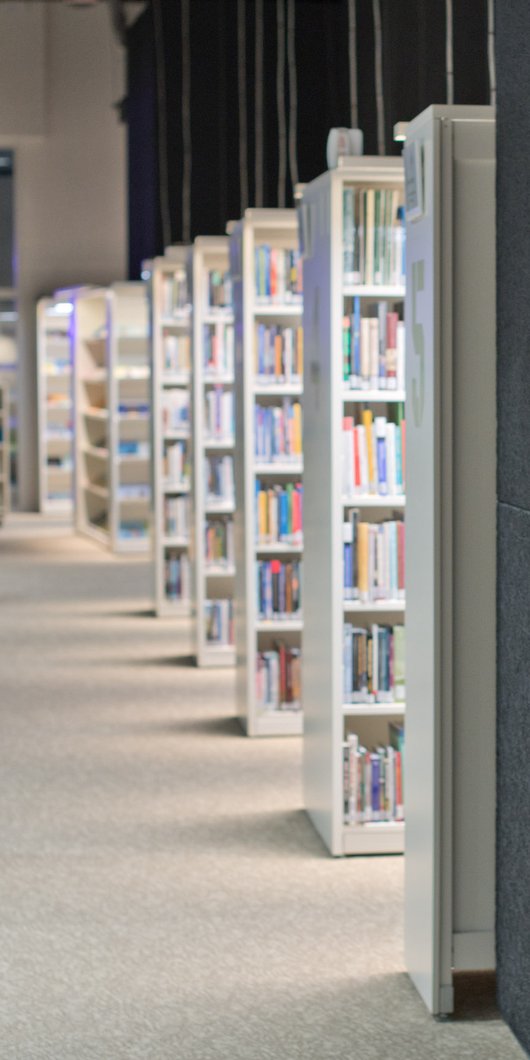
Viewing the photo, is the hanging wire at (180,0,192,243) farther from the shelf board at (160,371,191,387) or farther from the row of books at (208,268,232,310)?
the row of books at (208,268,232,310)

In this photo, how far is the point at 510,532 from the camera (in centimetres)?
407

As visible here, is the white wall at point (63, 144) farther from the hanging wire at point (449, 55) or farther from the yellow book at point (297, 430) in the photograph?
the hanging wire at point (449, 55)

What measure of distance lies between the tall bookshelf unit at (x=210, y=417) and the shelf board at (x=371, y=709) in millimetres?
3498

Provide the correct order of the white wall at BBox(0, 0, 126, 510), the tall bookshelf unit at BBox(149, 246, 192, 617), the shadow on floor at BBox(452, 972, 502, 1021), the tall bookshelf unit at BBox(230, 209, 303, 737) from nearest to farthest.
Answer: the shadow on floor at BBox(452, 972, 502, 1021), the tall bookshelf unit at BBox(230, 209, 303, 737), the tall bookshelf unit at BBox(149, 246, 192, 617), the white wall at BBox(0, 0, 126, 510)

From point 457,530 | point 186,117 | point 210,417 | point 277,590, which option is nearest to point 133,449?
point 186,117

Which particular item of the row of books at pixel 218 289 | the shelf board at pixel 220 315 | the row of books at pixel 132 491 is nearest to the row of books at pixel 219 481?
the shelf board at pixel 220 315

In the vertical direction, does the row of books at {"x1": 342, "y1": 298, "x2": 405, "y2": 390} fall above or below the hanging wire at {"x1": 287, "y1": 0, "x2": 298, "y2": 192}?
below

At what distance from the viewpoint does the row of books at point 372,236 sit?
5.89 m

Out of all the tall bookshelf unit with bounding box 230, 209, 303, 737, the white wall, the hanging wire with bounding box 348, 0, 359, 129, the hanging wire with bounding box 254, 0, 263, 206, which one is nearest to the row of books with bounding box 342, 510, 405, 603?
the tall bookshelf unit with bounding box 230, 209, 303, 737

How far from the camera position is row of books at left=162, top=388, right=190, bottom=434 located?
11.5 metres

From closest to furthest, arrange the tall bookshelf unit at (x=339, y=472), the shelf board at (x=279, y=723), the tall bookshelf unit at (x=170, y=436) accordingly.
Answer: the tall bookshelf unit at (x=339, y=472) < the shelf board at (x=279, y=723) < the tall bookshelf unit at (x=170, y=436)

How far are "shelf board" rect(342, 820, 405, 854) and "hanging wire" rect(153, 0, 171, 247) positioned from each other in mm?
9418

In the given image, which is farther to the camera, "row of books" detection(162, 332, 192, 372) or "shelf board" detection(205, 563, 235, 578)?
"row of books" detection(162, 332, 192, 372)

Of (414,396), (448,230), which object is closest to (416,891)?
(414,396)
